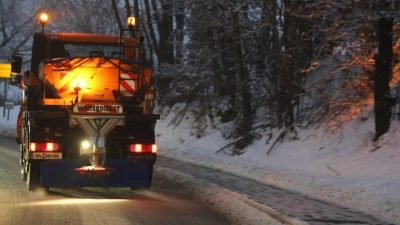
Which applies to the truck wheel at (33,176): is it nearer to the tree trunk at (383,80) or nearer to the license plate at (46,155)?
the license plate at (46,155)

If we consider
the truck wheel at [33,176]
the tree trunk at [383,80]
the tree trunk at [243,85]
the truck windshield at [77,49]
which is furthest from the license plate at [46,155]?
the tree trunk at [243,85]

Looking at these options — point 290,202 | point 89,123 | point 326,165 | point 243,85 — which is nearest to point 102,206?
point 89,123

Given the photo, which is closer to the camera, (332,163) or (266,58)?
(332,163)

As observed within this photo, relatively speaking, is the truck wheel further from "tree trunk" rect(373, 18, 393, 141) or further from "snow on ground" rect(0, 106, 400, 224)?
"tree trunk" rect(373, 18, 393, 141)

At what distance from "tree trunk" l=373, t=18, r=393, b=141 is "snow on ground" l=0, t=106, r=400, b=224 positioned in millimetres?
308

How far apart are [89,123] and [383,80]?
735 cm

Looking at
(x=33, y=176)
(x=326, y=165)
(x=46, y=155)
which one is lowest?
(x=33, y=176)

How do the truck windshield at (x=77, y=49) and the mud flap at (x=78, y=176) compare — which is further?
the truck windshield at (x=77, y=49)

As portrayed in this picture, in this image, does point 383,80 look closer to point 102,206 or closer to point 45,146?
point 102,206

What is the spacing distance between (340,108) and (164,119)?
40.8 ft

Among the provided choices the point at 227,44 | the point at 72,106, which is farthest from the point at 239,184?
the point at 227,44

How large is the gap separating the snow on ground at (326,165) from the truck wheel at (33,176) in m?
3.12

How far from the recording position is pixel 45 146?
12016 mm

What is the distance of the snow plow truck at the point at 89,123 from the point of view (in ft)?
39.0
